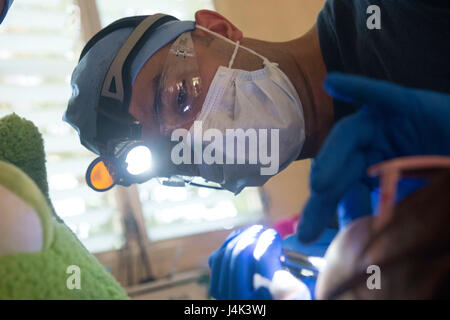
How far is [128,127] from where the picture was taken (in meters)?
1.00

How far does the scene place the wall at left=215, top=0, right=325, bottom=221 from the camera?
1.75m

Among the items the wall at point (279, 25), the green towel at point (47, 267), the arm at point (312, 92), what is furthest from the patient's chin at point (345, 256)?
the wall at point (279, 25)

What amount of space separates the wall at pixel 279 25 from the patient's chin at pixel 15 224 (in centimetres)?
128

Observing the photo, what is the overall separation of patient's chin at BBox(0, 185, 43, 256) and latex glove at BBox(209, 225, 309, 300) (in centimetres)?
25

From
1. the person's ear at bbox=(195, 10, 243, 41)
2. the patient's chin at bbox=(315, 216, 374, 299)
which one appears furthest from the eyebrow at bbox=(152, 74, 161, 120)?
the patient's chin at bbox=(315, 216, 374, 299)

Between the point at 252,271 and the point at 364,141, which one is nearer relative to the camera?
the point at 364,141

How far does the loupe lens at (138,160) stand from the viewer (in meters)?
0.97

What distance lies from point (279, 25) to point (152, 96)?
41.9 inches

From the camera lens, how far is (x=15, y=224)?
0.43 m

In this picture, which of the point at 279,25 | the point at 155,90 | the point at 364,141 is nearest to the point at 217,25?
the point at 155,90

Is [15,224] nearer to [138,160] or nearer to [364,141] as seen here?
[364,141]
